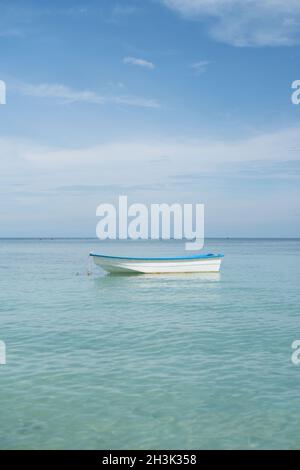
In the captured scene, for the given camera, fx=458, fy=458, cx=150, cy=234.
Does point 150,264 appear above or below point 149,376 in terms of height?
above

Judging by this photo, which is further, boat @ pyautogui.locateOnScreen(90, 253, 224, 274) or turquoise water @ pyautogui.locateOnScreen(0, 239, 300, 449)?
boat @ pyautogui.locateOnScreen(90, 253, 224, 274)

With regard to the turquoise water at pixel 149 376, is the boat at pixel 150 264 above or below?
above

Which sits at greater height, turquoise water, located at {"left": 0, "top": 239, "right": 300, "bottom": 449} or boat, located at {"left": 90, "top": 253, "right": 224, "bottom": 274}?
boat, located at {"left": 90, "top": 253, "right": 224, "bottom": 274}

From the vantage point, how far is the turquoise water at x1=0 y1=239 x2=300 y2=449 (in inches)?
330

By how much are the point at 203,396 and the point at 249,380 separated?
5.50 feet

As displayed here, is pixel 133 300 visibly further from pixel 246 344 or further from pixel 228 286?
pixel 246 344

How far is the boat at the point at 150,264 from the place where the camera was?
125ft

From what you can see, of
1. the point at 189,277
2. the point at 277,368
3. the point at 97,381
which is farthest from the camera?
the point at 189,277

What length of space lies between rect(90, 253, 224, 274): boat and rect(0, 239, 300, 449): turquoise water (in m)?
14.1

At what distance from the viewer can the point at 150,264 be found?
126ft

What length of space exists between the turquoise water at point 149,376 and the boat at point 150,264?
46.3ft

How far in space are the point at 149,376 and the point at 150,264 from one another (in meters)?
26.9
